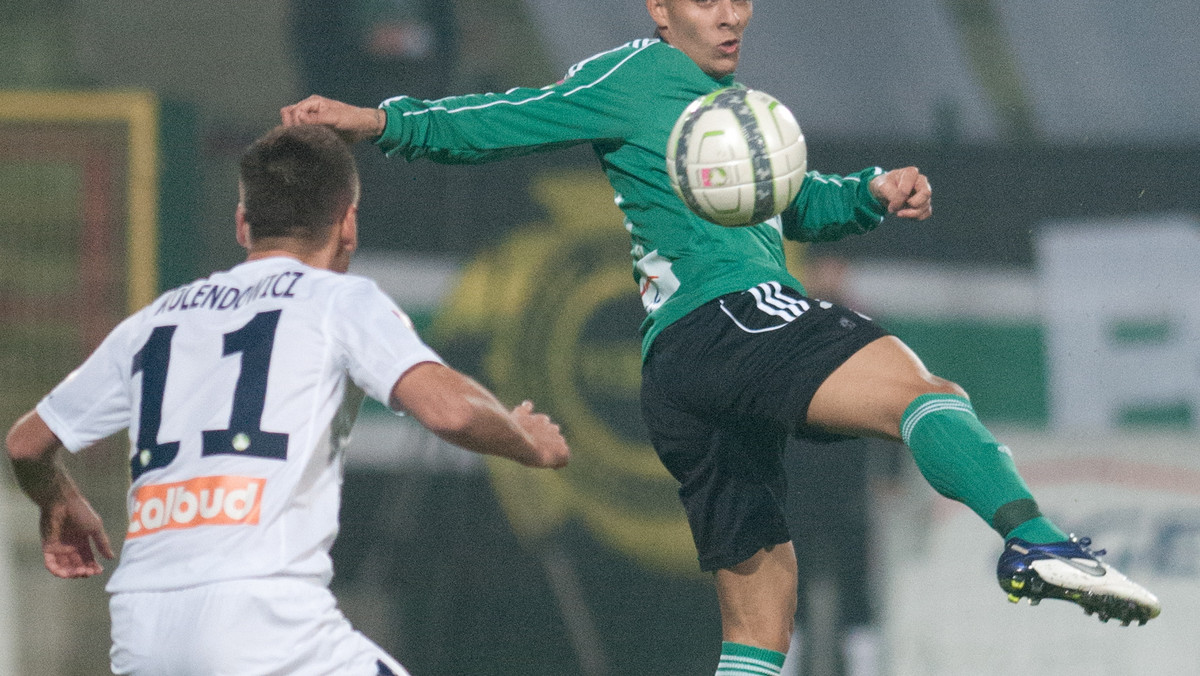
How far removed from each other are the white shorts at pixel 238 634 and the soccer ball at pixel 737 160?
117 centimetres

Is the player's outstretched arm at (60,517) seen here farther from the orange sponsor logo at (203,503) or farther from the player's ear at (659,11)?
the player's ear at (659,11)

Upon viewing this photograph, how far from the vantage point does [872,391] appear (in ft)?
8.92

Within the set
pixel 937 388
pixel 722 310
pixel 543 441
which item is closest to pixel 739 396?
pixel 722 310

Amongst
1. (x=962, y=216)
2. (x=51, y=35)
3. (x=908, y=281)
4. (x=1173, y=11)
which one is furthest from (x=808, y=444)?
(x=51, y=35)

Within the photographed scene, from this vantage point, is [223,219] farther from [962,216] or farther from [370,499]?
[962,216]

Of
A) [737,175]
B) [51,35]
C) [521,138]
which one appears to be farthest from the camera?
[51,35]

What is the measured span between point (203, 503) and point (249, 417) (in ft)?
0.55

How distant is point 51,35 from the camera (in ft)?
17.3

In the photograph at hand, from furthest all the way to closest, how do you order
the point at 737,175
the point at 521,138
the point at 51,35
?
the point at 51,35
the point at 521,138
the point at 737,175

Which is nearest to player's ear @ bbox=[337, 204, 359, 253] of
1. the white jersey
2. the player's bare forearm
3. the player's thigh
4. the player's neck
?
the player's neck

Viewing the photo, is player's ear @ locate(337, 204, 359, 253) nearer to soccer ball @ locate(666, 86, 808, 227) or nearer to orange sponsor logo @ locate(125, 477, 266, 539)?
orange sponsor logo @ locate(125, 477, 266, 539)

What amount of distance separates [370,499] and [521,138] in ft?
8.42

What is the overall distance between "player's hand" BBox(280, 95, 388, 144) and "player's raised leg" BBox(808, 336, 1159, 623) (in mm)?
1126

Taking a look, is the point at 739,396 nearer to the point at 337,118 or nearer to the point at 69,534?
the point at 337,118
